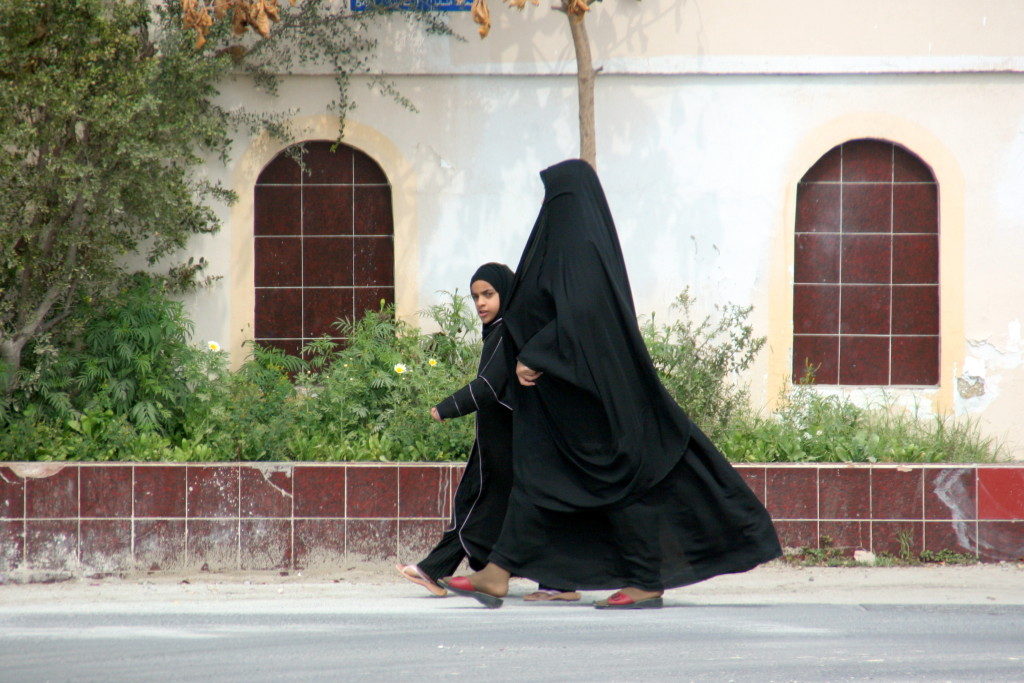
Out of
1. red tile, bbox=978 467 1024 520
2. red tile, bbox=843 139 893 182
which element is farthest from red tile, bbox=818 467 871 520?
red tile, bbox=843 139 893 182

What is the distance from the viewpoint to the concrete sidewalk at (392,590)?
5449mm

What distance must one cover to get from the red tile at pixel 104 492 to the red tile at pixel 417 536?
55.1 inches

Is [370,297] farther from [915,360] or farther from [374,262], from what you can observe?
[915,360]

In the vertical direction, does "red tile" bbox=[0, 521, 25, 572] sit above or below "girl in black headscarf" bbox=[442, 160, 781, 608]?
below

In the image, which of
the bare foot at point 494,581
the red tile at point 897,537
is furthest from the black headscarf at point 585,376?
the red tile at point 897,537

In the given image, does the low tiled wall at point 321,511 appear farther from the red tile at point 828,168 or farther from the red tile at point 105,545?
the red tile at point 828,168

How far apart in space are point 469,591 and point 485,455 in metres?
0.61

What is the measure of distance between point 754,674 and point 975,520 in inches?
103

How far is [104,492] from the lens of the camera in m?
6.03

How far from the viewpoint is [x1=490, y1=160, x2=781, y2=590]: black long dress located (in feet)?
16.5

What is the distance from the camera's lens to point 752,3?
834 centimetres

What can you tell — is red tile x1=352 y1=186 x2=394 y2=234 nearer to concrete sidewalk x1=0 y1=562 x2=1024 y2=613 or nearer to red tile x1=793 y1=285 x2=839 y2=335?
red tile x1=793 y1=285 x2=839 y2=335

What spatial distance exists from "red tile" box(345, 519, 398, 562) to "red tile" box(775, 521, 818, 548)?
79.7 inches

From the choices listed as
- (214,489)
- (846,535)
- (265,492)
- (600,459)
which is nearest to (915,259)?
(846,535)
